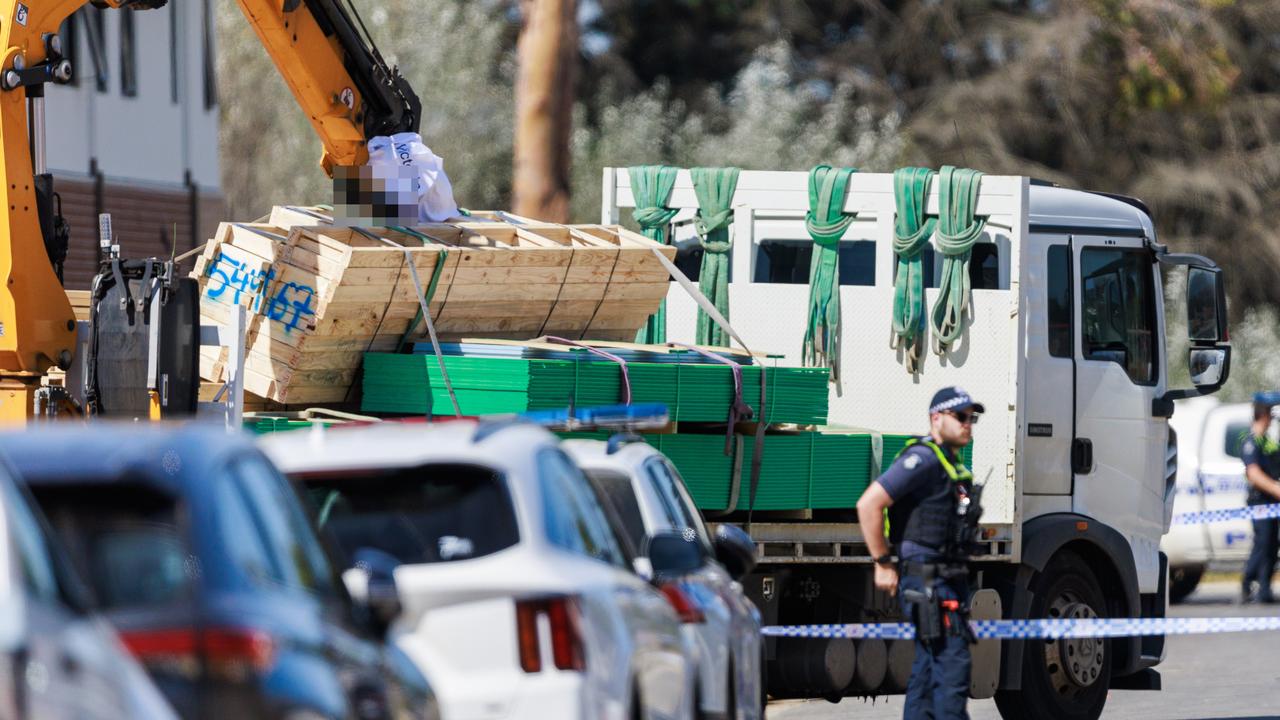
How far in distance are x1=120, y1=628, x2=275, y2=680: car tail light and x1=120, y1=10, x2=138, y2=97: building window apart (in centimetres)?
2402

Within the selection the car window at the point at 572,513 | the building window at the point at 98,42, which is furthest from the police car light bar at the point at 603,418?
the building window at the point at 98,42

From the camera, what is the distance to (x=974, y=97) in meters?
33.4

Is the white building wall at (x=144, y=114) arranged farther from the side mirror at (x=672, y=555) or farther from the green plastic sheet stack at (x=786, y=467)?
the side mirror at (x=672, y=555)

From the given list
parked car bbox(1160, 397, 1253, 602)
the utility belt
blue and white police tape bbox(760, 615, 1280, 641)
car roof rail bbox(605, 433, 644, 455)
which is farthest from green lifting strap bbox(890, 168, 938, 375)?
parked car bbox(1160, 397, 1253, 602)

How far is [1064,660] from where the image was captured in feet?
41.2

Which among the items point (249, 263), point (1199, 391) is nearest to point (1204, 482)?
point (1199, 391)

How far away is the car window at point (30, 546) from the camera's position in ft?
13.9

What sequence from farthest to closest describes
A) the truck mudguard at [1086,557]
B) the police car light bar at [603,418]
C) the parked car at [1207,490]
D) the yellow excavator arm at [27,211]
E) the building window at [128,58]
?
the building window at [128,58], the parked car at [1207,490], the truck mudguard at [1086,557], the yellow excavator arm at [27,211], the police car light bar at [603,418]

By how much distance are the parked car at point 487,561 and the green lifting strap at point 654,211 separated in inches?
252

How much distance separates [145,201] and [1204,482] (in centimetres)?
1414

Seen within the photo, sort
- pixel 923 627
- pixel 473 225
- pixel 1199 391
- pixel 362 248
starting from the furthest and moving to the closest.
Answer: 1. pixel 1199 391
2. pixel 473 225
3. pixel 362 248
4. pixel 923 627

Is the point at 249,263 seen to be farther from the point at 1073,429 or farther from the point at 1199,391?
the point at 1199,391

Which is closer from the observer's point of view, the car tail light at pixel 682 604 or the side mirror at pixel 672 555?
the side mirror at pixel 672 555

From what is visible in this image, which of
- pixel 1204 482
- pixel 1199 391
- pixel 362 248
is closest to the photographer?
pixel 362 248
